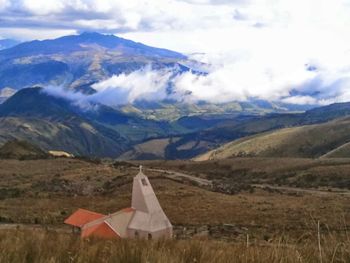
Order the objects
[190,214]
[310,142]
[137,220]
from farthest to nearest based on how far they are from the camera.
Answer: [310,142] → [190,214] → [137,220]

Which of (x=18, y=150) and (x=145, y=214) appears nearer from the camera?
(x=145, y=214)

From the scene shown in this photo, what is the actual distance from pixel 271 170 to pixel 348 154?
4256cm

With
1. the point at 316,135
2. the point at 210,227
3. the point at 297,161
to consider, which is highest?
the point at 316,135

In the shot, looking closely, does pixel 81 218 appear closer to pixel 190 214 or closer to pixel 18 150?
pixel 190 214

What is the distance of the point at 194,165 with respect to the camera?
11725cm

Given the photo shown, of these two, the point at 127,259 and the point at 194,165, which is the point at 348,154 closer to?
the point at 194,165

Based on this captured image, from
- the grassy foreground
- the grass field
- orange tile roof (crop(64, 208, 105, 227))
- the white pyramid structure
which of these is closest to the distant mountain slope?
the grass field

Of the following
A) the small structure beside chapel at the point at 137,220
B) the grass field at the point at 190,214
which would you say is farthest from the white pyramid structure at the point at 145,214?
the grass field at the point at 190,214

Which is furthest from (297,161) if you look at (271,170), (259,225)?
(259,225)

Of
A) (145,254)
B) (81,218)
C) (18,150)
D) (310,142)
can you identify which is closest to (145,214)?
(81,218)

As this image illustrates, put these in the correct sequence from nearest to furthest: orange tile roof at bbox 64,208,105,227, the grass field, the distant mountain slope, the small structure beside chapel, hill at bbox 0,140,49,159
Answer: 1. the grass field
2. the small structure beside chapel
3. orange tile roof at bbox 64,208,105,227
4. hill at bbox 0,140,49,159
5. the distant mountain slope

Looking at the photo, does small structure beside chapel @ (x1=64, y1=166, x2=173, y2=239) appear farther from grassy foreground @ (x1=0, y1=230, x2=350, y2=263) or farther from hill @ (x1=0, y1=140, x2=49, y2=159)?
hill @ (x1=0, y1=140, x2=49, y2=159)

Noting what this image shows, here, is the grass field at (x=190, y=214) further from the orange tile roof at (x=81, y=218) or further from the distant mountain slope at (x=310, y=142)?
the distant mountain slope at (x=310, y=142)

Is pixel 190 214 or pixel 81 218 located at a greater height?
pixel 81 218
